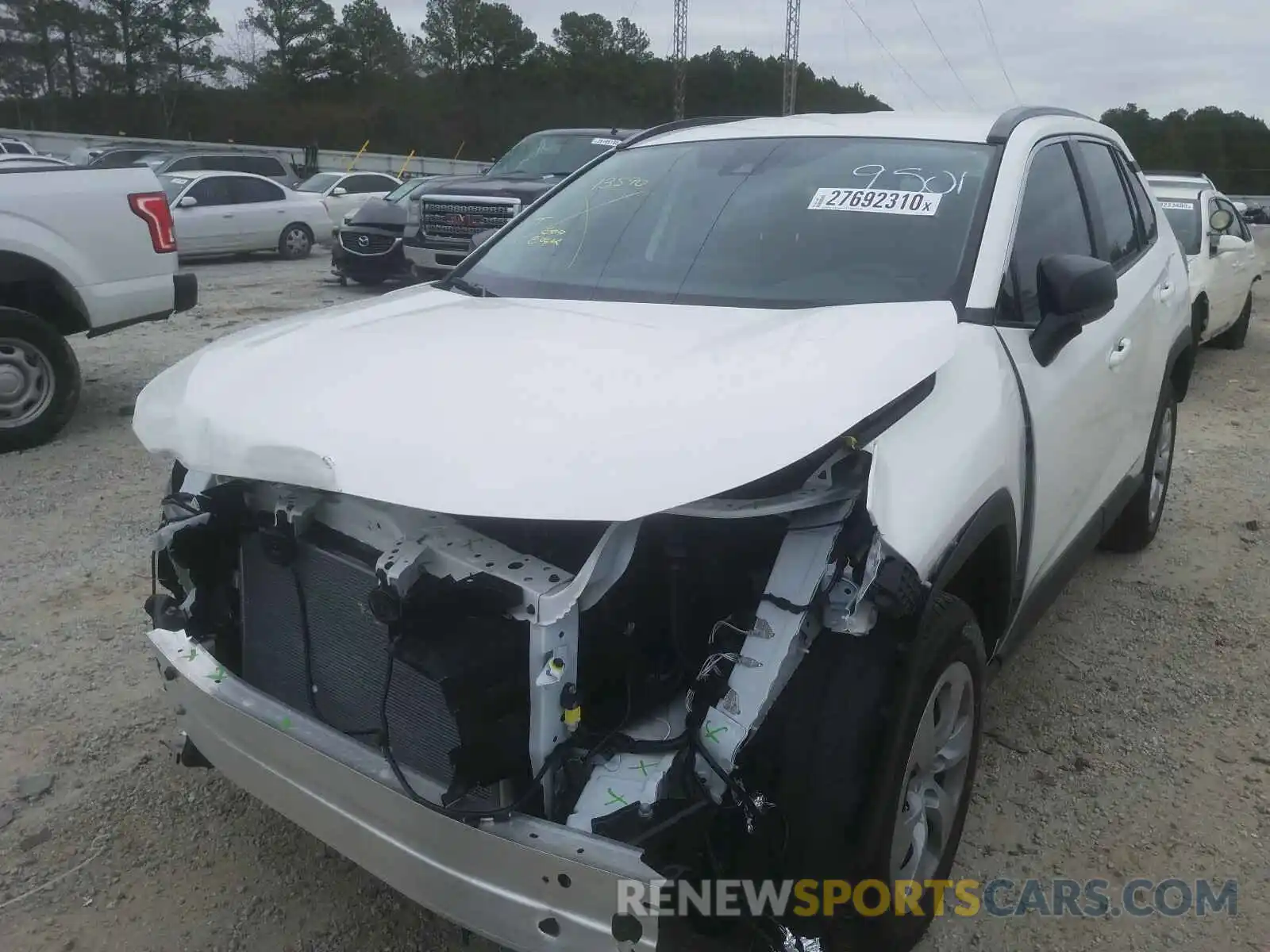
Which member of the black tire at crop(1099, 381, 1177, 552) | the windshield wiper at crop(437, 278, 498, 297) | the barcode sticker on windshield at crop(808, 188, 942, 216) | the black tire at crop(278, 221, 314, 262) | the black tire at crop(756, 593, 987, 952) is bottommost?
the black tire at crop(278, 221, 314, 262)

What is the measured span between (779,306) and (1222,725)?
2.10 m

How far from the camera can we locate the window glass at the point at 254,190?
17078 millimetres

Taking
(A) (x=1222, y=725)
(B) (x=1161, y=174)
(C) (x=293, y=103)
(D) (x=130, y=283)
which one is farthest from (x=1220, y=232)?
(C) (x=293, y=103)

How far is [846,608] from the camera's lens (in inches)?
79.4

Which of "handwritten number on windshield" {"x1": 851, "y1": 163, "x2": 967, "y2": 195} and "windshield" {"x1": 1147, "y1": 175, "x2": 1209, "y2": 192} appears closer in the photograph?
"handwritten number on windshield" {"x1": 851, "y1": 163, "x2": 967, "y2": 195}

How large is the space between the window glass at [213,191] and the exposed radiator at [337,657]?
15.8 m

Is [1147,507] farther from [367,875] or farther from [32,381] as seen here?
[32,381]

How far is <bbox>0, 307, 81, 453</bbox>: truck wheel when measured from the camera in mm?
6285

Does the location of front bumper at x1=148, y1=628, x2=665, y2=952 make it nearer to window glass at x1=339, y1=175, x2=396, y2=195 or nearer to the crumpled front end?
the crumpled front end

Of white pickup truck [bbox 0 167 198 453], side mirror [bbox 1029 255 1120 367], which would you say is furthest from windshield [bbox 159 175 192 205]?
side mirror [bbox 1029 255 1120 367]

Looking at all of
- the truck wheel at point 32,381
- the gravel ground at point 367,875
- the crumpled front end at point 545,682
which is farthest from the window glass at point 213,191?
the crumpled front end at point 545,682

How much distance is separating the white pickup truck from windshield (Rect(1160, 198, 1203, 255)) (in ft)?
25.0

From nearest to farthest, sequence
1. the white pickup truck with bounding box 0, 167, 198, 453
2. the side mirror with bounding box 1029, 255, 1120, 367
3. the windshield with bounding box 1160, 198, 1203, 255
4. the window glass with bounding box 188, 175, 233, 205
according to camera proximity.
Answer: the side mirror with bounding box 1029, 255, 1120, 367 < the white pickup truck with bounding box 0, 167, 198, 453 < the windshield with bounding box 1160, 198, 1203, 255 < the window glass with bounding box 188, 175, 233, 205

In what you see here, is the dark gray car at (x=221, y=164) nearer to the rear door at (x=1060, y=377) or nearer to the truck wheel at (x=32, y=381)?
the truck wheel at (x=32, y=381)
